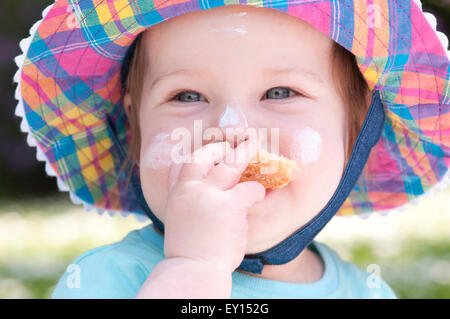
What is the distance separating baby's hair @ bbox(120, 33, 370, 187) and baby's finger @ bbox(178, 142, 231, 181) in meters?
0.39

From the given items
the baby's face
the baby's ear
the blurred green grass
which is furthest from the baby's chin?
the blurred green grass

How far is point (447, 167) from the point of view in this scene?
1.75m

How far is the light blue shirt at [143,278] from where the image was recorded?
137cm

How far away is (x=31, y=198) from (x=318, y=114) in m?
3.42

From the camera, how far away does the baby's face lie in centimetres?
134

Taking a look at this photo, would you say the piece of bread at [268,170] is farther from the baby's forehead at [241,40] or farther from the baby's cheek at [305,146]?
the baby's forehead at [241,40]

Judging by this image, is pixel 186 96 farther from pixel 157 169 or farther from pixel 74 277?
pixel 74 277

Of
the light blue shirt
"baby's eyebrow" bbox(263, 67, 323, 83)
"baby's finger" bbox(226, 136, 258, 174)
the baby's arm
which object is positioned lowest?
the light blue shirt

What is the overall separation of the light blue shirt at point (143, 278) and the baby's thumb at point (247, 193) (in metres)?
0.35

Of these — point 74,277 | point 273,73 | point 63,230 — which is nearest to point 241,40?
point 273,73

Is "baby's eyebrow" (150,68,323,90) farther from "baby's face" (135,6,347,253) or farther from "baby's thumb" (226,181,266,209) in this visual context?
"baby's thumb" (226,181,266,209)

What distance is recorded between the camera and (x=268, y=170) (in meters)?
1.27

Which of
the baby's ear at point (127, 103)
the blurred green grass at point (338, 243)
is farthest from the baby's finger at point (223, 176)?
the blurred green grass at point (338, 243)
